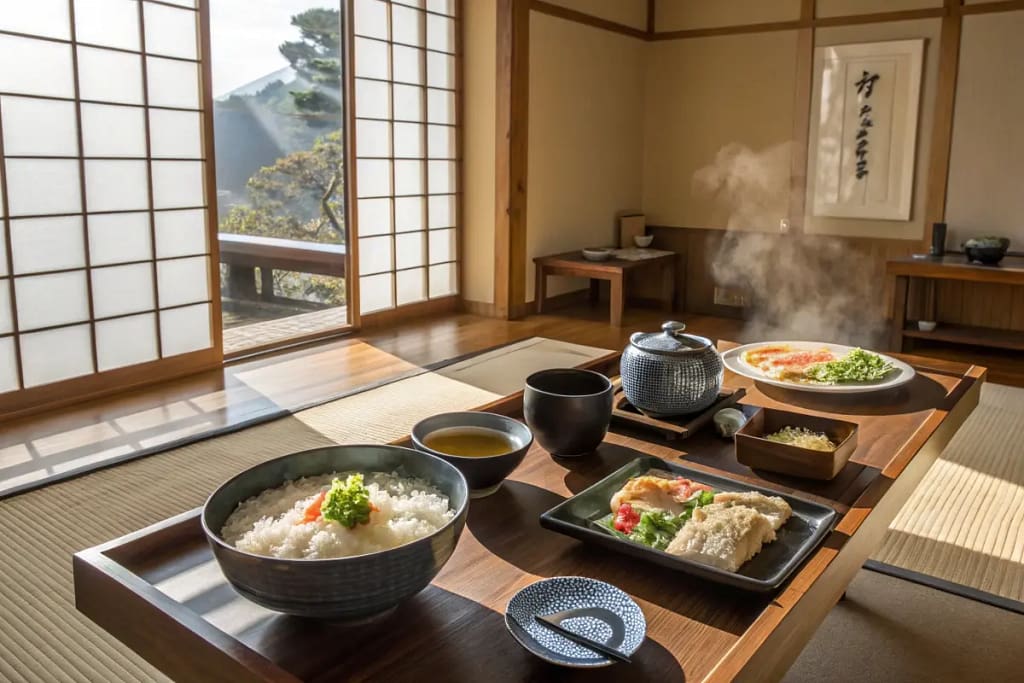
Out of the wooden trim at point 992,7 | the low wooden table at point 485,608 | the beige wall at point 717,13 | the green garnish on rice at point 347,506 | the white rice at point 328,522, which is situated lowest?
the low wooden table at point 485,608

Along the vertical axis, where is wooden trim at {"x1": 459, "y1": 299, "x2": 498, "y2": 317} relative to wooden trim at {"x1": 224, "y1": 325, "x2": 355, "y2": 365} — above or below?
above

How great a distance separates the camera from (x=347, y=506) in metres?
0.98

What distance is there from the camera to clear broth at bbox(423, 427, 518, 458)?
139cm

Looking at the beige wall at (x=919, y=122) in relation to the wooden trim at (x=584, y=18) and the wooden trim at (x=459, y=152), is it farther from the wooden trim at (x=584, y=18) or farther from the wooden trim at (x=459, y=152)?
the wooden trim at (x=459, y=152)

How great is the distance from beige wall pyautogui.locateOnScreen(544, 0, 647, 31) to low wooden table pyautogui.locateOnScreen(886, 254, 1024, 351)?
2728mm

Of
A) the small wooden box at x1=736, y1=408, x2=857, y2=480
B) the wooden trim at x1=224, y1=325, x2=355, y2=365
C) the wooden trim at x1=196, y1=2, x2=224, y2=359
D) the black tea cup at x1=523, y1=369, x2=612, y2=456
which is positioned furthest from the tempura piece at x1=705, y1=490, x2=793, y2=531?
the wooden trim at x1=224, y1=325, x2=355, y2=365

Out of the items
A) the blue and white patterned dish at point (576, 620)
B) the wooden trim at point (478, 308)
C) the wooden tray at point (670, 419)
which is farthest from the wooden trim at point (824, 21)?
the blue and white patterned dish at point (576, 620)

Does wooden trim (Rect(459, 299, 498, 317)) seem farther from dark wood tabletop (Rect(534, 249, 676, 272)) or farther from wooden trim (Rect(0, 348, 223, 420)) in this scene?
wooden trim (Rect(0, 348, 223, 420))

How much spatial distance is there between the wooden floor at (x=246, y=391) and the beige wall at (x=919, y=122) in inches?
44.2

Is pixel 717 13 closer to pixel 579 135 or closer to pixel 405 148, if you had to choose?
pixel 579 135

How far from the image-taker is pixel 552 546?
3.93 ft

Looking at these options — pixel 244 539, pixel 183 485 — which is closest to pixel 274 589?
pixel 244 539

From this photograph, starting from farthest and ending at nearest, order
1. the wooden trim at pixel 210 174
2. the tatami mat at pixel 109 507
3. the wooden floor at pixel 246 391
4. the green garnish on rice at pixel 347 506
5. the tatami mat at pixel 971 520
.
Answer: the wooden trim at pixel 210 174 < the wooden floor at pixel 246 391 < the tatami mat at pixel 971 520 < the tatami mat at pixel 109 507 < the green garnish on rice at pixel 347 506

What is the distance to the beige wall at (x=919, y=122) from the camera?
528cm
